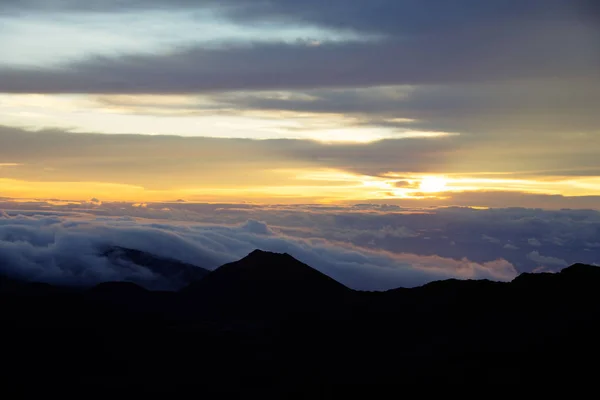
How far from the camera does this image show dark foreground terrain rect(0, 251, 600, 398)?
12038cm

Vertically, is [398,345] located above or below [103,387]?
above

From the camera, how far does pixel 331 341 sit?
561 ft

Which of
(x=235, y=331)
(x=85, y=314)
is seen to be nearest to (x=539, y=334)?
(x=235, y=331)

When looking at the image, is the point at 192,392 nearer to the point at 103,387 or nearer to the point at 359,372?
the point at 103,387

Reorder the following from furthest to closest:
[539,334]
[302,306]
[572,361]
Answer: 1. [302,306]
2. [539,334]
3. [572,361]

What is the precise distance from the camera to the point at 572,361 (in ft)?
365

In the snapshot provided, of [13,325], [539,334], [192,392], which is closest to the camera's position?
[539,334]

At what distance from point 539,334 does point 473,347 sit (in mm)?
11143

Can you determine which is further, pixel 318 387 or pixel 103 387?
pixel 103 387

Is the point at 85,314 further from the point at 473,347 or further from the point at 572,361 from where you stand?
the point at 572,361

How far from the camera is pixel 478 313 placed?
159250 mm

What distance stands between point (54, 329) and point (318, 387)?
7244 centimetres

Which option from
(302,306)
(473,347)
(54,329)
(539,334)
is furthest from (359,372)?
(54,329)

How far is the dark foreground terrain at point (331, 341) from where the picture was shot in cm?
12038
